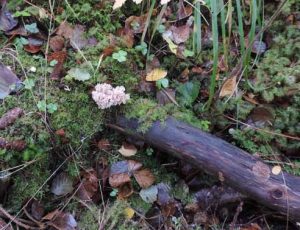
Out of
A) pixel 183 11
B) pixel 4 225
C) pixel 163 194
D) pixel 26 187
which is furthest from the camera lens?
pixel 183 11

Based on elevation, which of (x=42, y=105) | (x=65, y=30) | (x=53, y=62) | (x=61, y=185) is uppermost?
(x=65, y=30)

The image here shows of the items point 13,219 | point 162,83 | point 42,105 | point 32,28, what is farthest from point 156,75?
point 13,219

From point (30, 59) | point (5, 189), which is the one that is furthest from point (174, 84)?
point (5, 189)

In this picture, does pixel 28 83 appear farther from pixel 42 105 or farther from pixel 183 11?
pixel 183 11

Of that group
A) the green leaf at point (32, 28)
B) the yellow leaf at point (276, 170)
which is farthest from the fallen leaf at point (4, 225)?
the yellow leaf at point (276, 170)

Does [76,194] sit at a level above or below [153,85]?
below

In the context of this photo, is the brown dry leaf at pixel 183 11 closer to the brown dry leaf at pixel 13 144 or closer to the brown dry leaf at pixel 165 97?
the brown dry leaf at pixel 165 97

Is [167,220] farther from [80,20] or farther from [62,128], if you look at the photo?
[80,20]
